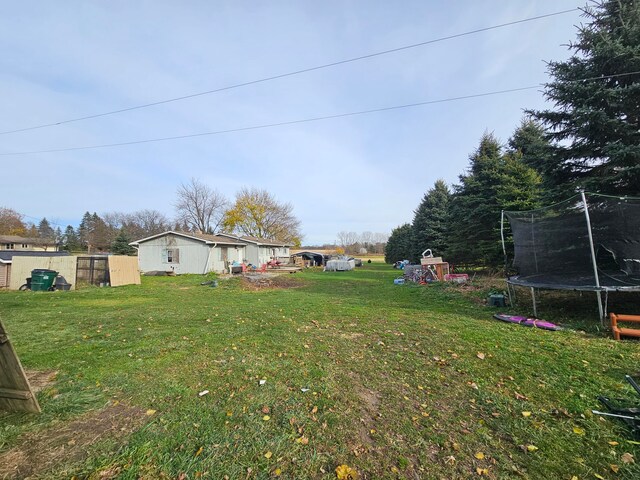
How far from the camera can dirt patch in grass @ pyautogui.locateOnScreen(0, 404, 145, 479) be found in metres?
2.19

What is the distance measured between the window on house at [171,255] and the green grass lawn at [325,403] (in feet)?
55.4

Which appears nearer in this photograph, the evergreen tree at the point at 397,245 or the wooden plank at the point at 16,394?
the wooden plank at the point at 16,394

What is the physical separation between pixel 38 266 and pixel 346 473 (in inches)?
757

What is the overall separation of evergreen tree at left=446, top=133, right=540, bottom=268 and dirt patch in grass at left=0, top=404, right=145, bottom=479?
17.5 meters

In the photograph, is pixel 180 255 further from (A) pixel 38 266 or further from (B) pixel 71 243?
(B) pixel 71 243

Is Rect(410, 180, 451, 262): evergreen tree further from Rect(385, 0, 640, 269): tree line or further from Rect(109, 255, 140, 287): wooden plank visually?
Rect(109, 255, 140, 287): wooden plank

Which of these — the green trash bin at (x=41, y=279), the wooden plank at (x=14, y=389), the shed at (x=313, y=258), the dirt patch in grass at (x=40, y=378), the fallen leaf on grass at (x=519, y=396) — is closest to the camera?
the wooden plank at (x=14, y=389)

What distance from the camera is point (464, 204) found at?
59.5ft

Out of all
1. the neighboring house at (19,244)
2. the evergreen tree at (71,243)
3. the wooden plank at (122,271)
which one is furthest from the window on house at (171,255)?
the evergreen tree at (71,243)

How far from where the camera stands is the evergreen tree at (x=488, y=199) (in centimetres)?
1570

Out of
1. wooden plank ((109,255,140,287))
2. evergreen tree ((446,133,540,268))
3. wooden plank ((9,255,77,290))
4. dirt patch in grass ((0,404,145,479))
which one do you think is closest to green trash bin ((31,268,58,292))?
wooden plank ((9,255,77,290))

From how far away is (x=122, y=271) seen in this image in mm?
15586

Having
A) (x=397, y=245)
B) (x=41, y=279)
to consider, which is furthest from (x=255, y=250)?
(x=397, y=245)

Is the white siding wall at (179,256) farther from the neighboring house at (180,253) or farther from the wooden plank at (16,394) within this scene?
the wooden plank at (16,394)
